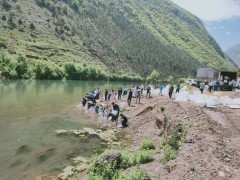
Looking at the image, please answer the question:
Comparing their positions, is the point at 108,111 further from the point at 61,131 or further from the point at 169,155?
the point at 169,155

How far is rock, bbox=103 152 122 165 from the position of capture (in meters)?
19.5

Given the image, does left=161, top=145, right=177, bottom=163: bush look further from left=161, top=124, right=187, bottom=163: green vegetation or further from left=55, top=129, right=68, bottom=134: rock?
left=55, top=129, right=68, bottom=134: rock

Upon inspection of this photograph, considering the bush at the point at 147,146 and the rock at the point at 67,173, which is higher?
the bush at the point at 147,146

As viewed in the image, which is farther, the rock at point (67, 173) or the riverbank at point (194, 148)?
the rock at point (67, 173)

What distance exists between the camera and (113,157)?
1972 centimetres

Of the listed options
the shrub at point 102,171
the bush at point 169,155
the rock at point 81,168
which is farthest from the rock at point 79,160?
the bush at point 169,155

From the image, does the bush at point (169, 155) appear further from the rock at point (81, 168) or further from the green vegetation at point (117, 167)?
the rock at point (81, 168)

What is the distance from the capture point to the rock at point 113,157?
19.5 m

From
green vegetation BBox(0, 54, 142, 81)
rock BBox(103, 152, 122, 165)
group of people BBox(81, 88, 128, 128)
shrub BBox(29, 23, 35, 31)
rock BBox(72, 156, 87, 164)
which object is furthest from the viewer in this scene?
shrub BBox(29, 23, 35, 31)

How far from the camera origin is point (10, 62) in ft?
382

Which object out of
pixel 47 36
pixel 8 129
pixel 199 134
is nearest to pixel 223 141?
pixel 199 134

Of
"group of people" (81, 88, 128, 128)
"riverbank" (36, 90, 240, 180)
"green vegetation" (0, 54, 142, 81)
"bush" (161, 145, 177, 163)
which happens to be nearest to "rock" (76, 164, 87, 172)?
"riverbank" (36, 90, 240, 180)

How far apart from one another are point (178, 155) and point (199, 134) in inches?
122

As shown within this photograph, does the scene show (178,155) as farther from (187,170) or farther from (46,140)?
(46,140)
